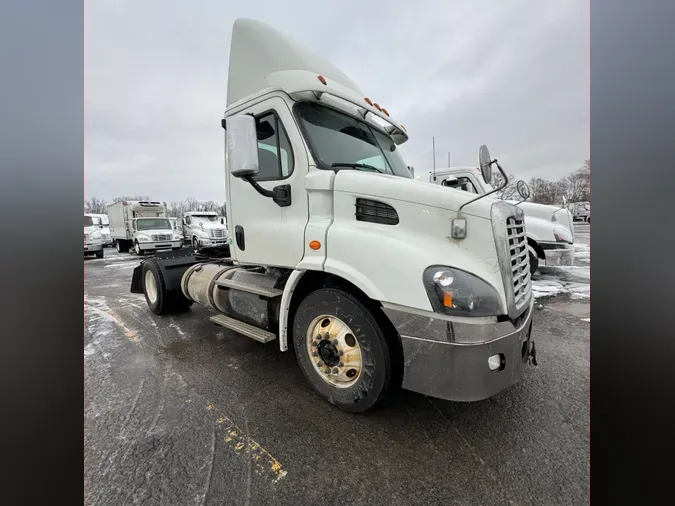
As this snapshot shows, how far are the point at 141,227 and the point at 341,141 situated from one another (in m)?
18.3

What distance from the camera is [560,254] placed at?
21.8 ft

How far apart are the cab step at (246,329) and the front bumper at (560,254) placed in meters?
6.60

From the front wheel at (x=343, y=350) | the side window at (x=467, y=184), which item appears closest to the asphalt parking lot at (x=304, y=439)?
the front wheel at (x=343, y=350)

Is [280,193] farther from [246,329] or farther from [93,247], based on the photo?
[93,247]

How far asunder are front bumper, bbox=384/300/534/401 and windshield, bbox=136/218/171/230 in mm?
19332

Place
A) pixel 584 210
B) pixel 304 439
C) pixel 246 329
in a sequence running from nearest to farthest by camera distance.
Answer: pixel 584 210
pixel 304 439
pixel 246 329

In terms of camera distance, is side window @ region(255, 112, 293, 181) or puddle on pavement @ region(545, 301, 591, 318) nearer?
side window @ region(255, 112, 293, 181)

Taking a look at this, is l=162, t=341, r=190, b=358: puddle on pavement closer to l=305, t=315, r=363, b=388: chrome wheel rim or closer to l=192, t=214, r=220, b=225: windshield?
l=305, t=315, r=363, b=388: chrome wheel rim

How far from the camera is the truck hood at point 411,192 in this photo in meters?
2.16

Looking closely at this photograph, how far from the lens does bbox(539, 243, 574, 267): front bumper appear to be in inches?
261

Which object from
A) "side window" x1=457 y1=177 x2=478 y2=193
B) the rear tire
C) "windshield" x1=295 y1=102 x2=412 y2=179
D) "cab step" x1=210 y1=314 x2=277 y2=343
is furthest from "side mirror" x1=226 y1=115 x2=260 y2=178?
"side window" x1=457 y1=177 x2=478 y2=193

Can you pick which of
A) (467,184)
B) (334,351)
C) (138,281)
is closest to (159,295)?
(138,281)
